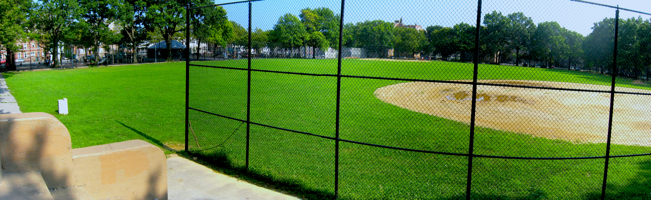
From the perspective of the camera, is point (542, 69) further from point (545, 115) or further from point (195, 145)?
point (545, 115)

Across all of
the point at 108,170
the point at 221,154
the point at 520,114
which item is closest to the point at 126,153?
the point at 108,170

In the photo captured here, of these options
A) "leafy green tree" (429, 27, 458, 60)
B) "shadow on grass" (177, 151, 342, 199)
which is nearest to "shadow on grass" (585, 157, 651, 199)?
"leafy green tree" (429, 27, 458, 60)

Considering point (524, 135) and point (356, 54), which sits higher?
point (356, 54)

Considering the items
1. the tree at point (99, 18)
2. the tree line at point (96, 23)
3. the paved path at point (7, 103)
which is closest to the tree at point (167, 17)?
the tree line at point (96, 23)

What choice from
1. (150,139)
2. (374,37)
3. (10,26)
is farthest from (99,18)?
(374,37)

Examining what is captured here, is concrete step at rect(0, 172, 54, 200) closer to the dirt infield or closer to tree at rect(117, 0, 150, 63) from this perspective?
the dirt infield

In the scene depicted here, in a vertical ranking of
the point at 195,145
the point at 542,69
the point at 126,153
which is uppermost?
the point at 542,69

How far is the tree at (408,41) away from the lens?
21.7ft

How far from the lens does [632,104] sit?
17781 mm

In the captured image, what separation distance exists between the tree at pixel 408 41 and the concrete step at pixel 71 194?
5.18 m

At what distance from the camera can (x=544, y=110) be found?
16.2 metres

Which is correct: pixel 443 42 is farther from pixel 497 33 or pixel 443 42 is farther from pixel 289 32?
pixel 289 32

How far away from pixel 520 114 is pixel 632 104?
21.9 ft

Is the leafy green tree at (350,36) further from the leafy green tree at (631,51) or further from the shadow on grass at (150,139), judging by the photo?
the shadow on grass at (150,139)
